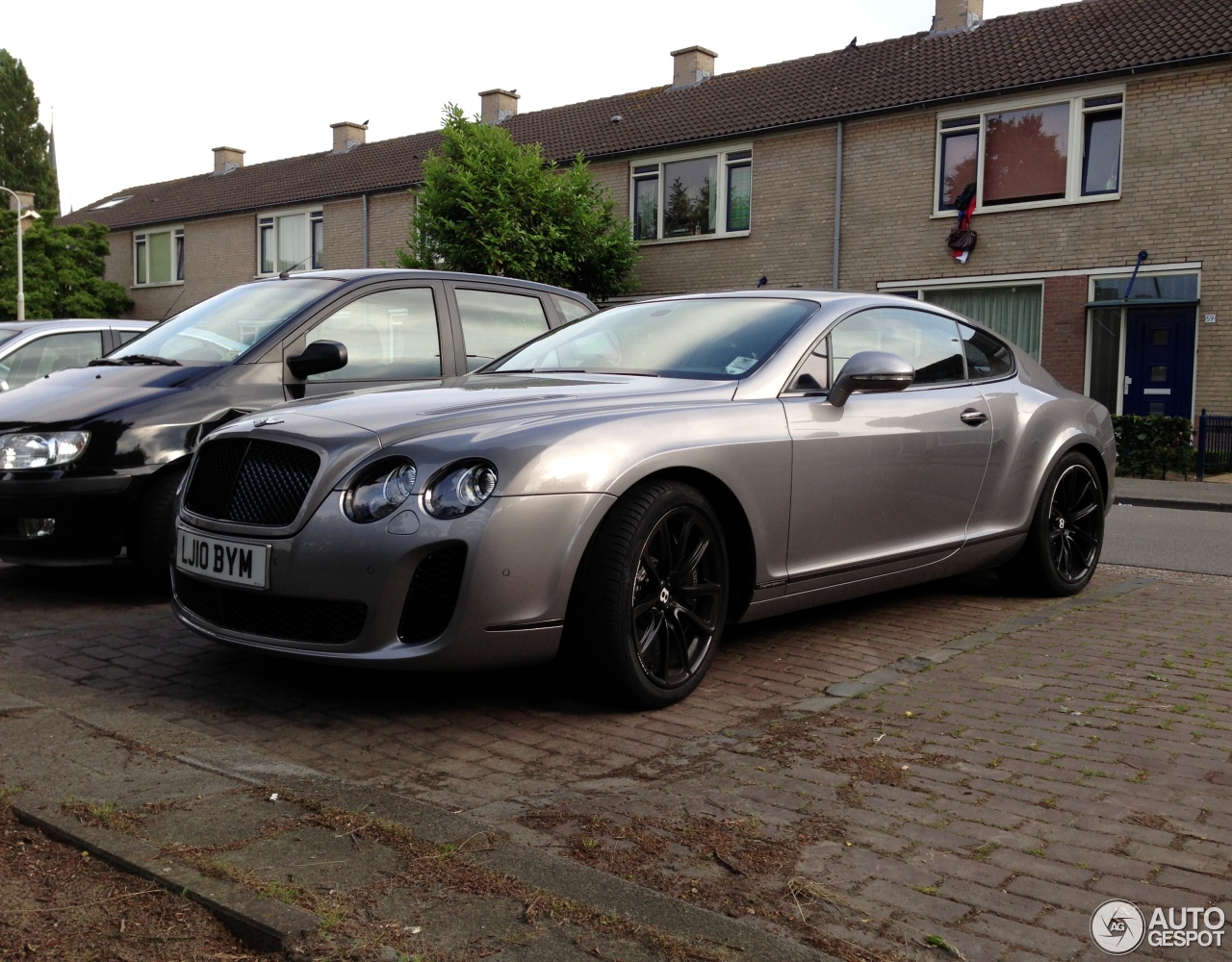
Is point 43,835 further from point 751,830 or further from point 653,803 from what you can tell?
point 751,830

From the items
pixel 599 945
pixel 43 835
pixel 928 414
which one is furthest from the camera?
pixel 928 414

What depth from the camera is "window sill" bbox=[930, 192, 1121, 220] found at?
20.3m

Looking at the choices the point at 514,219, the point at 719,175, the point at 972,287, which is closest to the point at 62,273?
the point at 514,219

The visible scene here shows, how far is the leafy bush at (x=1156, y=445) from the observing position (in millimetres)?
17688

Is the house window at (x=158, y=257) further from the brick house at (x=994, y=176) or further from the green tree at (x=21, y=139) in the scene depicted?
the green tree at (x=21, y=139)

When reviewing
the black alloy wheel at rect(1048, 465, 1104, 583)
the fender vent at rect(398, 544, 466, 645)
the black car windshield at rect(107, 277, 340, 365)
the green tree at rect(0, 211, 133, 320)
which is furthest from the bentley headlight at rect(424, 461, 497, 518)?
the green tree at rect(0, 211, 133, 320)

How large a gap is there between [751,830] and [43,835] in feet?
5.76

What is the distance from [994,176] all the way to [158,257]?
28.2 m

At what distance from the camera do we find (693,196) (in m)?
26.2

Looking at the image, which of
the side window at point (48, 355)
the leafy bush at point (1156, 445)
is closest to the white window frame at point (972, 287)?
the leafy bush at point (1156, 445)

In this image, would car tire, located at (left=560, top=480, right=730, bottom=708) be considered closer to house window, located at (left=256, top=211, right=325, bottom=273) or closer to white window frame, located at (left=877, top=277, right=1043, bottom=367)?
white window frame, located at (left=877, top=277, right=1043, bottom=367)

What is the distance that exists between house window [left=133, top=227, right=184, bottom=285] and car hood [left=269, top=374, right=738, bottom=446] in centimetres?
3692

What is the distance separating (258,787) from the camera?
3334mm

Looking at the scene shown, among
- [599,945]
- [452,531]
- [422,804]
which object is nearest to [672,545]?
[452,531]
